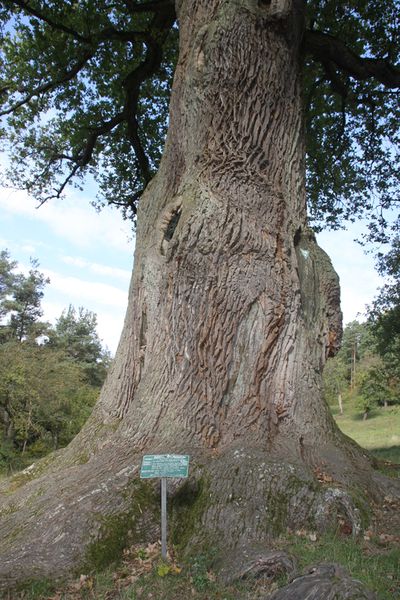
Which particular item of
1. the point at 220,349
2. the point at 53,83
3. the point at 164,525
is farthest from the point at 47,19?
the point at 164,525

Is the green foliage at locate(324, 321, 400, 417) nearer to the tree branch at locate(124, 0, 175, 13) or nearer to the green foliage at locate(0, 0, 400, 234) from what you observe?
the green foliage at locate(0, 0, 400, 234)

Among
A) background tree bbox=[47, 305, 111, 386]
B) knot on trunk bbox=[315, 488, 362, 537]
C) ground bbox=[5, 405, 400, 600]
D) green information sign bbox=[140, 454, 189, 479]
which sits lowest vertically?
ground bbox=[5, 405, 400, 600]

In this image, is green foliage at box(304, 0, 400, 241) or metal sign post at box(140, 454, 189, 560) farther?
green foliage at box(304, 0, 400, 241)

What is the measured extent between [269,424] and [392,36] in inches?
448

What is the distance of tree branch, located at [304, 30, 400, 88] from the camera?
8484 millimetres

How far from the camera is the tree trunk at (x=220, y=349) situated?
15.1 feet

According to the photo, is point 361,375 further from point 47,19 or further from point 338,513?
point 338,513

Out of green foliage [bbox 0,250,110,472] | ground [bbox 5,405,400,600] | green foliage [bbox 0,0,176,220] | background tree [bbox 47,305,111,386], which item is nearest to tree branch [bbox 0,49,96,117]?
green foliage [bbox 0,0,176,220]

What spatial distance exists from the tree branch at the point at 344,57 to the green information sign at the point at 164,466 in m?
7.74

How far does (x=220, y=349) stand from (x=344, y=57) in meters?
6.51

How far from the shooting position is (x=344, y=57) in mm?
8625

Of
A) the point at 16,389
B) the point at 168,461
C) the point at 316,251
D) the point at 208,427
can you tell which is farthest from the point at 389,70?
the point at 16,389

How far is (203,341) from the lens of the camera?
5562mm

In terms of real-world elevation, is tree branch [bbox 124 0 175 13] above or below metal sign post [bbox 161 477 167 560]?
above
